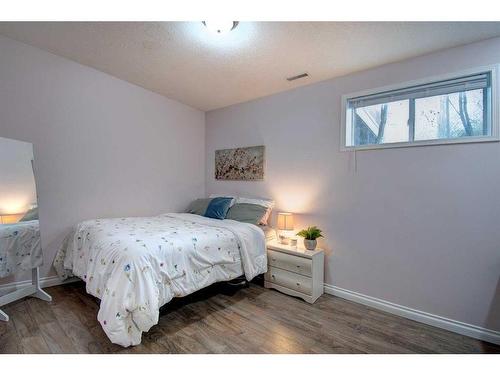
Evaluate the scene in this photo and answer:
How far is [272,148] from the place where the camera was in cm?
320

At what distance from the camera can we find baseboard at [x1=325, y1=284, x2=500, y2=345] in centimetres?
186

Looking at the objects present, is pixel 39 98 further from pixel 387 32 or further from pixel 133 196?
pixel 387 32

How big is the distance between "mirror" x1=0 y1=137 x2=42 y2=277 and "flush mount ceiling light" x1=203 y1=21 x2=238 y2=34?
2.05 m

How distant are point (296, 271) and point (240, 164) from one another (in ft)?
5.71

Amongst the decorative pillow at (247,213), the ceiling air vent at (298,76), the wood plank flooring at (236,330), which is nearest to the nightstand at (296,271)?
the wood plank flooring at (236,330)

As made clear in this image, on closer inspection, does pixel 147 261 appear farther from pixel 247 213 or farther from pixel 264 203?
pixel 264 203

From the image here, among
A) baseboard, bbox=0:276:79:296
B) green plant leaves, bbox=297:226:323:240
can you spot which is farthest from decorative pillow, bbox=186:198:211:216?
baseboard, bbox=0:276:79:296

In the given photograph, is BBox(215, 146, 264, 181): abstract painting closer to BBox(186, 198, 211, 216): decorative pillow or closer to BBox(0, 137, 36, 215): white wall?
BBox(186, 198, 211, 216): decorative pillow

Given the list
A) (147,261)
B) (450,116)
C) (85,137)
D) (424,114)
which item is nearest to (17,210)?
(85,137)

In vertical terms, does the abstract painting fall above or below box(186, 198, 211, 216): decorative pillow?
above

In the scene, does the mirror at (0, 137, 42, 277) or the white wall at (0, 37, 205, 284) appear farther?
the white wall at (0, 37, 205, 284)
